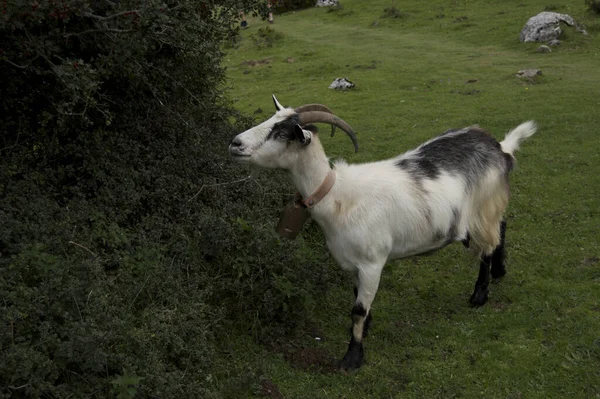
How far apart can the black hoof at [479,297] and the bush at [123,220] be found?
53.2 inches

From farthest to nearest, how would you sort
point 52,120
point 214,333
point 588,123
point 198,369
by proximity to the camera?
1. point 588,123
2. point 52,120
3. point 214,333
4. point 198,369

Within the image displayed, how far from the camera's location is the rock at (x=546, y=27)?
1617 cm

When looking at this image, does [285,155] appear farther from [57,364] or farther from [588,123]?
[588,123]

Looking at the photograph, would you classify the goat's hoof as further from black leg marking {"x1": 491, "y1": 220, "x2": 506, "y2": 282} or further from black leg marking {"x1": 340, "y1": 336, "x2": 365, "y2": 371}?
black leg marking {"x1": 491, "y1": 220, "x2": 506, "y2": 282}

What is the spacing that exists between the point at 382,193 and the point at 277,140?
3.21ft

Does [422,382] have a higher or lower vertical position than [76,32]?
lower

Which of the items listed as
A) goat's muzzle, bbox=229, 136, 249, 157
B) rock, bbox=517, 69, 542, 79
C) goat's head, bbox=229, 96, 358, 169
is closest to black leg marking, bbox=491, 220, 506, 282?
goat's head, bbox=229, 96, 358, 169

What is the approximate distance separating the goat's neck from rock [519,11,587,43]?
1400 centimetres

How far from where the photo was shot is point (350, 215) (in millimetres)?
4582

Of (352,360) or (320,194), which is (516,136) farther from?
(352,360)

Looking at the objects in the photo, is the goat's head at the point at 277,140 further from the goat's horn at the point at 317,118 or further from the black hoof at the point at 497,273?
the black hoof at the point at 497,273

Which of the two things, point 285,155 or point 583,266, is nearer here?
point 285,155

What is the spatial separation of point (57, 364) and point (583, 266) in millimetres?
4918

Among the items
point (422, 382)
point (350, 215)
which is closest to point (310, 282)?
point (350, 215)
